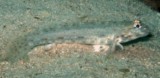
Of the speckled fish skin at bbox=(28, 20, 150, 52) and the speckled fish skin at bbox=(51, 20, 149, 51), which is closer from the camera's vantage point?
the speckled fish skin at bbox=(28, 20, 150, 52)

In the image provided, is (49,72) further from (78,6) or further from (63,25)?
(78,6)

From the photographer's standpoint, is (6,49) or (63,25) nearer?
(6,49)

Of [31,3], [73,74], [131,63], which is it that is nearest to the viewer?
[73,74]

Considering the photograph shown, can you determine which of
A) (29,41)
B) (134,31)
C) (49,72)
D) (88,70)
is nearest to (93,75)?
(88,70)

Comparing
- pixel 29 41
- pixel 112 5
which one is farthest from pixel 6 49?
pixel 112 5

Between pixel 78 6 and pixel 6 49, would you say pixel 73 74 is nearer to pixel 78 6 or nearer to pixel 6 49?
pixel 6 49

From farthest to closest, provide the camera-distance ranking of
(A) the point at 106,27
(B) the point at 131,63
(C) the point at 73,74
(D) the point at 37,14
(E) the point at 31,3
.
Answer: (E) the point at 31,3 < (D) the point at 37,14 < (A) the point at 106,27 < (B) the point at 131,63 < (C) the point at 73,74

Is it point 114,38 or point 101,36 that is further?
point 114,38

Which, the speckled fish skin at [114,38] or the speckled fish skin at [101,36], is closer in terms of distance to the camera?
the speckled fish skin at [101,36]

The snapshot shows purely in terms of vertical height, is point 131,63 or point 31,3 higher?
point 31,3
